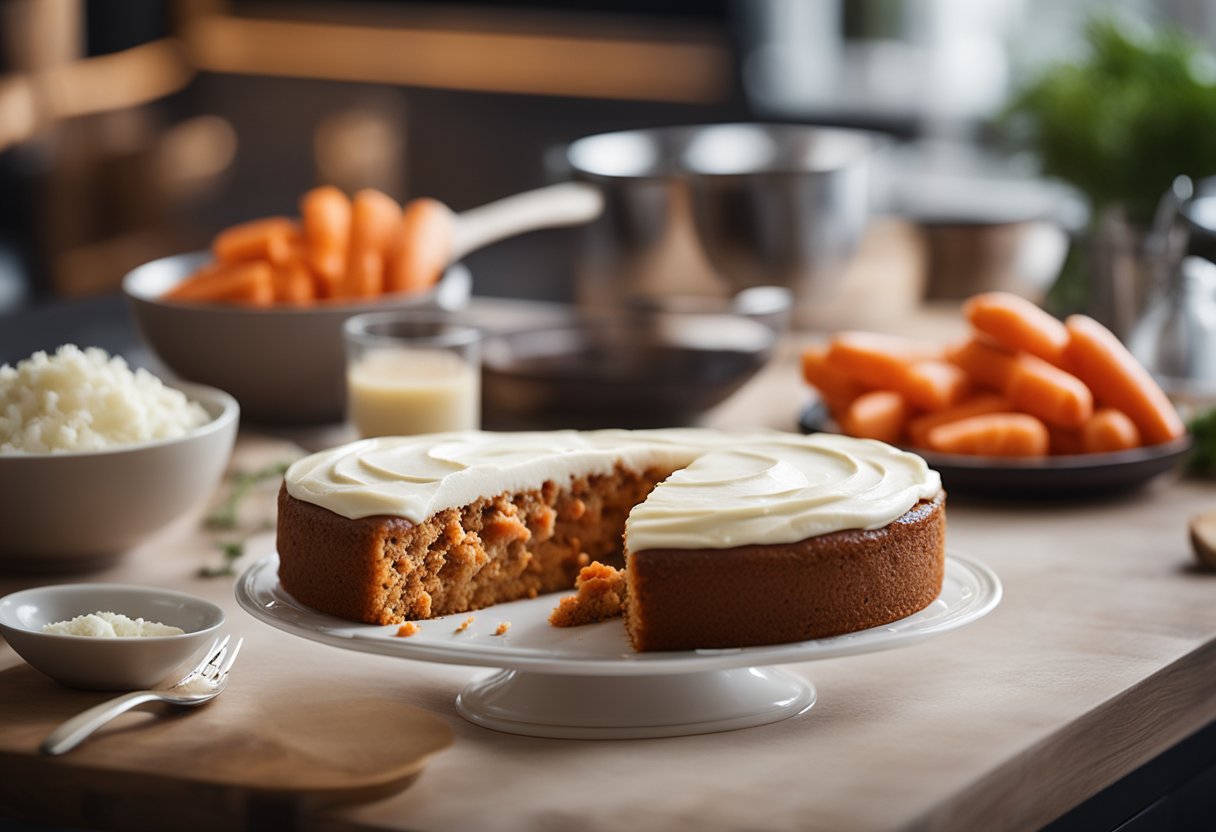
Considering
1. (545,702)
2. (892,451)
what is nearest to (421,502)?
(545,702)

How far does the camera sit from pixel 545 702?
1.46 meters

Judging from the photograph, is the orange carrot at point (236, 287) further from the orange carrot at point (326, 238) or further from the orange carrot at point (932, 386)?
the orange carrot at point (932, 386)

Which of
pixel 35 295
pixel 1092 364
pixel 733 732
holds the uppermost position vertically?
pixel 1092 364

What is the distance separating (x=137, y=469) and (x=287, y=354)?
2.09ft

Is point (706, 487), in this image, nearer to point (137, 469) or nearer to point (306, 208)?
point (137, 469)

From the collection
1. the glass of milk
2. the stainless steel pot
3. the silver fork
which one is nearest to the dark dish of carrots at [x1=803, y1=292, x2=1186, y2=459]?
the stainless steel pot

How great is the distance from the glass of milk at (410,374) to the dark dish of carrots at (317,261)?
0.20 m

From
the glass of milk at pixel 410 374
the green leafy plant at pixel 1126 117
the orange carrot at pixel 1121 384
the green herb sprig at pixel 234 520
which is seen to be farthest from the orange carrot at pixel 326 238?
the green leafy plant at pixel 1126 117

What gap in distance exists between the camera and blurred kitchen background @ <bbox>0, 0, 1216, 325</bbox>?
221 inches

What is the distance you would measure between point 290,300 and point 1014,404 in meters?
1.05

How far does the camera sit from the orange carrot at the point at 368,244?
2.49 meters

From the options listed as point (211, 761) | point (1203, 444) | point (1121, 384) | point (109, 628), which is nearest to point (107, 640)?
point (109, 628)

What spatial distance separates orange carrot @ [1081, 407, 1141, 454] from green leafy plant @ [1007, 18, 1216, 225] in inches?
36.7

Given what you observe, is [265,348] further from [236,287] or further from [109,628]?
[109,628]
